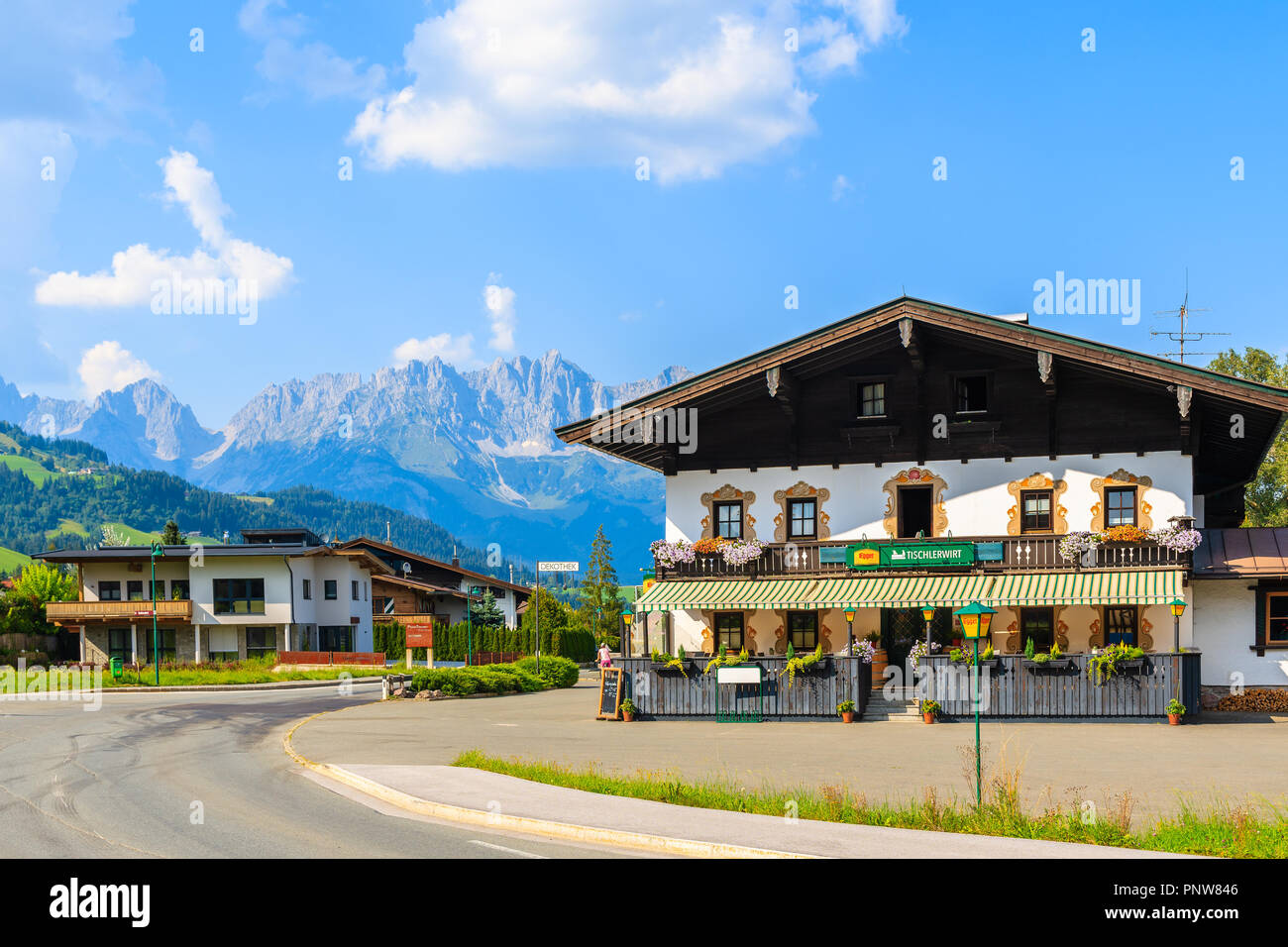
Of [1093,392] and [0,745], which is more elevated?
[1093,392]

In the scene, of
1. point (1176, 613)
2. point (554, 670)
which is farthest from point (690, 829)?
point (554, 670)

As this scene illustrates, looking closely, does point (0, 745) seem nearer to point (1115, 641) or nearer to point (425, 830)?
point (425, 830)

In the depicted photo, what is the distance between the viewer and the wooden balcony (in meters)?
66.9

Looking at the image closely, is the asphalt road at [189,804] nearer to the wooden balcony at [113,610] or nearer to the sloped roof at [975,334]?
the sloped roof at [975,334]

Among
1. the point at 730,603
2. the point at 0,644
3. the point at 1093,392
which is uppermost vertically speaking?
the point at 1093,392

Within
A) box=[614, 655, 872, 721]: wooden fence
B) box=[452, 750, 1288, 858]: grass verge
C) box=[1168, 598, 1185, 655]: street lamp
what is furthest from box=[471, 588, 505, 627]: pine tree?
box=[452, 750, 1288, 858]: grass verge

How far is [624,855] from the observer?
1288 centimetres

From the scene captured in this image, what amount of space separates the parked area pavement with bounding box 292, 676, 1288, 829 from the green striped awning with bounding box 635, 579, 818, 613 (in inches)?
138

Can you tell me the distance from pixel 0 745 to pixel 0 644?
150ft

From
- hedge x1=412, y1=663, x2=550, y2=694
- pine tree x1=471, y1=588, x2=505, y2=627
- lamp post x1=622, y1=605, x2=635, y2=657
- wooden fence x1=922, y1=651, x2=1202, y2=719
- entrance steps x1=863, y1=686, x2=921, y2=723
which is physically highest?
lamp post x1=622, y1=605, x2=635, y2=657

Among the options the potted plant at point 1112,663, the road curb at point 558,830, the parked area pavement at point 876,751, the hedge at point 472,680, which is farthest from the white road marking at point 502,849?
the hedge at point 472,680

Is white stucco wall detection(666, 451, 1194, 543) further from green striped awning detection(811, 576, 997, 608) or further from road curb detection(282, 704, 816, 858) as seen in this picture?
road curb detection(282, 704, 816, 858)

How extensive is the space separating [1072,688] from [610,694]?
11.6 m
